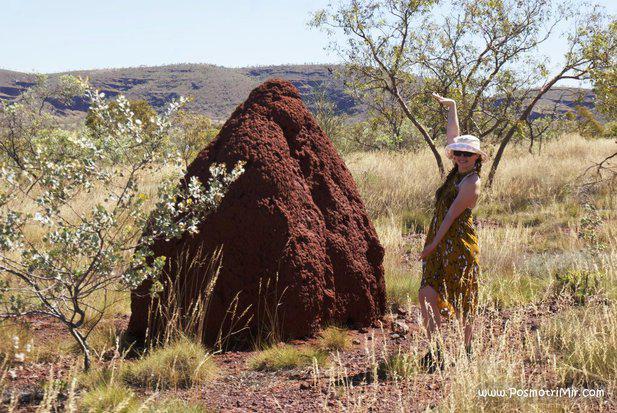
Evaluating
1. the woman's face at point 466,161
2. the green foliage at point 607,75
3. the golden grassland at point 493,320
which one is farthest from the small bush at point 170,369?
the green foliage at point 607,75

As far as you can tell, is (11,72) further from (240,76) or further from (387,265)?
(387,265)

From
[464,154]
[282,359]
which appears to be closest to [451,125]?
[464,154]

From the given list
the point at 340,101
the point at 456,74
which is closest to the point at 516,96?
the point at 456,74

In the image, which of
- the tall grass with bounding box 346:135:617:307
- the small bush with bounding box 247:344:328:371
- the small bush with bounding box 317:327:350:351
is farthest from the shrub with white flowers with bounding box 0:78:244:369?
the tall grass with bounding box 346:135:617:307

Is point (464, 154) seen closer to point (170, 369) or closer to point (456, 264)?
point (456, 264)

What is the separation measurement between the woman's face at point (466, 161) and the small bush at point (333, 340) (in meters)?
1.58

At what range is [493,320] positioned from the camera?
5215mm

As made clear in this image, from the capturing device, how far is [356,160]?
14359 mm

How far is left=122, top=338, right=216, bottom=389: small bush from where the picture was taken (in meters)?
4.03

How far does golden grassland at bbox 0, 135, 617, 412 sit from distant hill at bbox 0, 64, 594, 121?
72.5 m

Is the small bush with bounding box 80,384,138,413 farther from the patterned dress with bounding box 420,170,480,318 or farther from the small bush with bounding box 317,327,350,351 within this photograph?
the patterned dress with bounding box 420,170,480,318

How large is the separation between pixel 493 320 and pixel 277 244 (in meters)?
1.88

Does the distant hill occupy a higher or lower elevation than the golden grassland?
higher

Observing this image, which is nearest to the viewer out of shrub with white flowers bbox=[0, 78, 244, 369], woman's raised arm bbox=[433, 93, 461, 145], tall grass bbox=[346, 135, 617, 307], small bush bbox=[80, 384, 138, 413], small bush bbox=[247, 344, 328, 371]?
small bush bbox=[80, 384, 138, 413]
